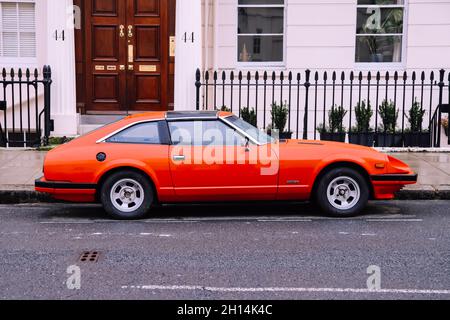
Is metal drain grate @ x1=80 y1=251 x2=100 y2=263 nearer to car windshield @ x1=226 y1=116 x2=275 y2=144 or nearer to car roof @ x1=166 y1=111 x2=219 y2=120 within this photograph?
car roof @ x1=166 y1=111 x2=219 y2=120

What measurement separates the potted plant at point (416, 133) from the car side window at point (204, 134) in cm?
573

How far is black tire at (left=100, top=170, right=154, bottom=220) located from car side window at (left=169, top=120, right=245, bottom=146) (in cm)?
63

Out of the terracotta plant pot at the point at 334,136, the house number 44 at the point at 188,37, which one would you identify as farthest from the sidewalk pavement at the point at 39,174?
the house number 44 at the point at 188,37

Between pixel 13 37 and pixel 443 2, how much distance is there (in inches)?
348

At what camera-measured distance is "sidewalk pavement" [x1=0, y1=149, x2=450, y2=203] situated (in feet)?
31.2

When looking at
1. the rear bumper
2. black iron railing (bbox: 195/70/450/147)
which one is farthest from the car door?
black iron railing (bbox: 195/70/450/147)

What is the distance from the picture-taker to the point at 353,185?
27.2 feet

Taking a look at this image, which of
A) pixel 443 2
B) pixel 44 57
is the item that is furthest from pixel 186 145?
pixel 443 2

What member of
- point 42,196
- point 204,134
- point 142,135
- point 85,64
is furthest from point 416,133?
point 42,196

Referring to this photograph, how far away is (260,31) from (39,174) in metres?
6.27

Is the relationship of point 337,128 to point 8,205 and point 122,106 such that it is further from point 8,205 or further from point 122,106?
point 8,205

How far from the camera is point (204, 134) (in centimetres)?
837

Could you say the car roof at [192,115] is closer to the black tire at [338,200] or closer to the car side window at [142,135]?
the car side window at [142,135]

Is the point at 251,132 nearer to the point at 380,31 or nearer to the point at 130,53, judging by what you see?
the point at 130,53
